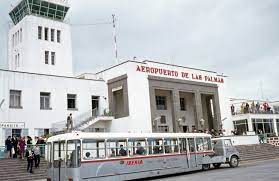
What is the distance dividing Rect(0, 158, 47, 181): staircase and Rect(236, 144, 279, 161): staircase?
16.9m

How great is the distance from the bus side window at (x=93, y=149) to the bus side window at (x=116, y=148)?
37 centimetres

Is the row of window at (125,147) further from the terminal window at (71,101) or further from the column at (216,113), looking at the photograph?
the column at (216,113)

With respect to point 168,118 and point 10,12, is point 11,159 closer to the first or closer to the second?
point 168,118

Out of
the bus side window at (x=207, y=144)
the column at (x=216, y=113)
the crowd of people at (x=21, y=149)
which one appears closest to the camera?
the crowd of people at (x=21, y=149)

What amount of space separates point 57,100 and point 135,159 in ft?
54.2

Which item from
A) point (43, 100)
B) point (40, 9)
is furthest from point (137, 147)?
point (40, 9)

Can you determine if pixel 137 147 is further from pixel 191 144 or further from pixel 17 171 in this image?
pixel 17 171

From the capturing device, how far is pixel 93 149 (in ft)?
51.7

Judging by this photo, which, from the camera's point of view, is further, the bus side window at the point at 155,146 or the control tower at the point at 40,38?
the control tower at the point at 40,38

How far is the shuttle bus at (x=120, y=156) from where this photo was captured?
1513cm

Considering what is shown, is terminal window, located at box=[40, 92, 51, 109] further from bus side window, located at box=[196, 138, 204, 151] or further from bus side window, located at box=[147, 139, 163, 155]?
bus side window, located at box=[196, 138, 204, 151]

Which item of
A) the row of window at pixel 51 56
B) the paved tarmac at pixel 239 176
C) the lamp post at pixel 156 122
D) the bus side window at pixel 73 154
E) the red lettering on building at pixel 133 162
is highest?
the row of window at pixel 51 56

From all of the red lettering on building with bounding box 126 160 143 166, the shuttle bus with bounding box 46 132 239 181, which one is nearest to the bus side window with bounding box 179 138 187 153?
the shuttle bus with bounding box 46 132 239 181

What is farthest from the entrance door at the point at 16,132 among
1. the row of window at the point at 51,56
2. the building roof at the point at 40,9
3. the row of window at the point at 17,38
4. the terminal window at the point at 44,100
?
the building roof at the point at 40,9
